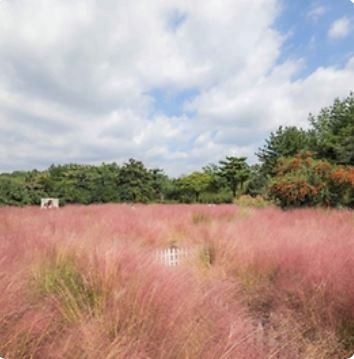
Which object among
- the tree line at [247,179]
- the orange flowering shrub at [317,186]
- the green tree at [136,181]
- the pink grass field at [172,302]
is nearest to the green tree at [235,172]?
the tree line at [247,179]

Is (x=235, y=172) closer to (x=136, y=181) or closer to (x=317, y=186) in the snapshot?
(x=136, y=181)

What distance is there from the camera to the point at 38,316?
6.03 ft

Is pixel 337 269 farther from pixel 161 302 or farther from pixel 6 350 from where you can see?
pixel 6 350

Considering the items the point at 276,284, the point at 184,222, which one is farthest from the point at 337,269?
the point at 184,222

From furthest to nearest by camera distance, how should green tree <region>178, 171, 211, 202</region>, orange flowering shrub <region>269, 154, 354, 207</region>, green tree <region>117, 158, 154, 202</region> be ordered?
green tree <region>178, 171, 211, 202</region>
green tree <region>117, 158, 154, 202</region>
orange flowering shrub <region>269, 154, 354, 207</region>

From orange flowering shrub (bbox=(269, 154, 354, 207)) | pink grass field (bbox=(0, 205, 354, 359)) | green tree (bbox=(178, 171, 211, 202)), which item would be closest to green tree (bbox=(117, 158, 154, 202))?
green tree (bbox=(178, 171, 211, 202))

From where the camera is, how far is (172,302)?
6.54 feet

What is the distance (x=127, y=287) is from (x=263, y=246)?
193 cm

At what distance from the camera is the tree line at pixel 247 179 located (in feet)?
35.4

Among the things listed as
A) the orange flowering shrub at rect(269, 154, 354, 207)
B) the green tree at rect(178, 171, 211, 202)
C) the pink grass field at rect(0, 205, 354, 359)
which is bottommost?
the pink grass field at rect(0, 205, 354, 359)

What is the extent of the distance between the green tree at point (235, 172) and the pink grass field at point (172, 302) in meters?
25.7

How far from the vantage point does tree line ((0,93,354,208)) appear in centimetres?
1080

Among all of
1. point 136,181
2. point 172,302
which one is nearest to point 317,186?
point 172,302

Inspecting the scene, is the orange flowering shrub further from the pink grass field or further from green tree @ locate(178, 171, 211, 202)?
green tree @ locate(178, 171, 211, 202)
